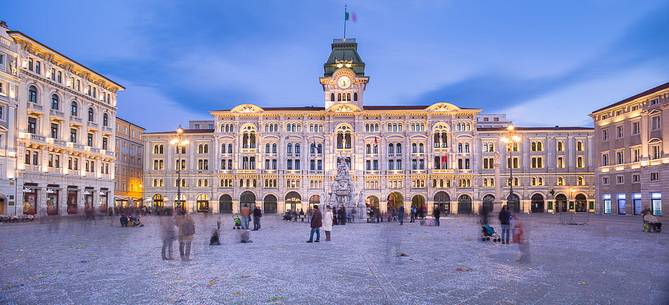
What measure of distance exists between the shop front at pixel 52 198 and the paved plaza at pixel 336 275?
32810 mm

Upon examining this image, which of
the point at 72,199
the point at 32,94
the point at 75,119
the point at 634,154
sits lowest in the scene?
the point at 72,199

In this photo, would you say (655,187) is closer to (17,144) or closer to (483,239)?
(483,239)

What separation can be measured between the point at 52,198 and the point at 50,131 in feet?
22.1

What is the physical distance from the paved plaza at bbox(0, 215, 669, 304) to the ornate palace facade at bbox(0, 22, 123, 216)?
29097mm

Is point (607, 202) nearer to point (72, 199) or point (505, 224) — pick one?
point (505, 224)

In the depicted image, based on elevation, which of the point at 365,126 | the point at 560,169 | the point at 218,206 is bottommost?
the point at 218,206

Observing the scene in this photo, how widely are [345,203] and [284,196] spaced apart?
3480 cm

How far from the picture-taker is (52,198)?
171 feet

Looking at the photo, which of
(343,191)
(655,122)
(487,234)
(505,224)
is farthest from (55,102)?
(655,122)

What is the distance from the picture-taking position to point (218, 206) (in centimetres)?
8375

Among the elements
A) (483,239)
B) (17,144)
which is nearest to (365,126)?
(17,144)

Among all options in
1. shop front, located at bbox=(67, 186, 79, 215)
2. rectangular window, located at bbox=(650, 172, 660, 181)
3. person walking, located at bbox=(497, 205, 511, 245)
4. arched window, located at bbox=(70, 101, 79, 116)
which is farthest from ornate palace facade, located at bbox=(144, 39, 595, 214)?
person walking, located at bbox=(497, 205, 511, 245)

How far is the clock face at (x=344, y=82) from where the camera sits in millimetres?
83625

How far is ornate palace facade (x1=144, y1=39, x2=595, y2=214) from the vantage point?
268 feet
